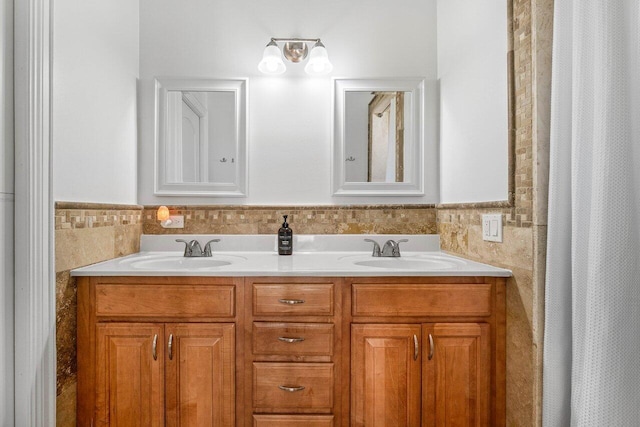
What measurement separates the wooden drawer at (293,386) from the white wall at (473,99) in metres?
1.00

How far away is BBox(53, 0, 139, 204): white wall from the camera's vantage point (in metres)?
1.29

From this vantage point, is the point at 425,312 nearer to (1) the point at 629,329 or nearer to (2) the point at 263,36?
(1) the point at 629,329

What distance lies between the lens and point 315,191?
1.91 m

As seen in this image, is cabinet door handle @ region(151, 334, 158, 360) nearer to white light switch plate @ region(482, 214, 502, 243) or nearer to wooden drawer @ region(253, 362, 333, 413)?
wooden drawer @ region(253, 362, 333, 413)

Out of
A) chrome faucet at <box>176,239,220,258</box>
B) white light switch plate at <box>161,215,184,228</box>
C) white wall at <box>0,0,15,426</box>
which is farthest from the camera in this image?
white light switch plate at <box>161,215,184,228</box>

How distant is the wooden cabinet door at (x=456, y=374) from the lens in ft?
4.25

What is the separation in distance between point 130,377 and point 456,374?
125 cm

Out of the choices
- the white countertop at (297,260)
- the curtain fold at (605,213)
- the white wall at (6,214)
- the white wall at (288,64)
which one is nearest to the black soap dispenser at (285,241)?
the white countertop at (297,260)

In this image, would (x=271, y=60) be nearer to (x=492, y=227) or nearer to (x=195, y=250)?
(x=195, y=250)

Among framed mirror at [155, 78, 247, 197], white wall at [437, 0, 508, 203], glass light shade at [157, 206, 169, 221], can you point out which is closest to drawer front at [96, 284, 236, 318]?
glass light shade at [157, 206, 169, 221]

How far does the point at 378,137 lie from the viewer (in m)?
1.89

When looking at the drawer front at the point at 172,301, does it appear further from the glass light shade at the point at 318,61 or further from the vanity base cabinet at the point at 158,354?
the glass light shade at the point at 318,61

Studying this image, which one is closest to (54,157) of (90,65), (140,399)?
(90,65)

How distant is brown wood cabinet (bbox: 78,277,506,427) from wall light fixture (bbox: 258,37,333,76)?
3.77 feet
